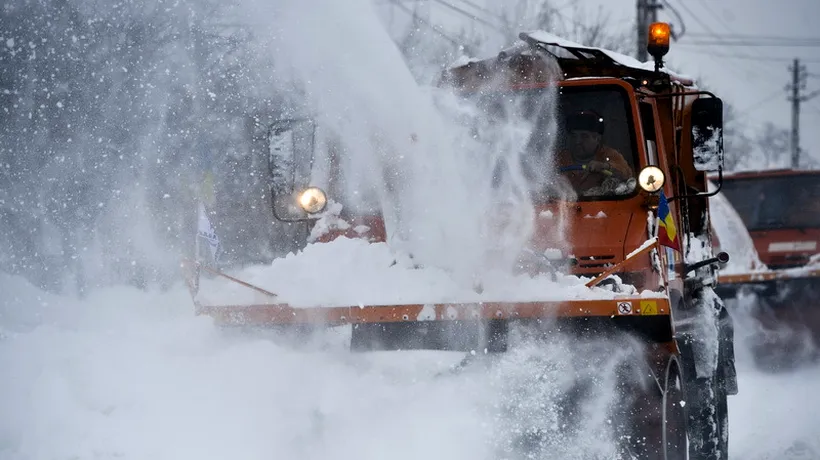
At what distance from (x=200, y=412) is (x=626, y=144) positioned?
2882 mm

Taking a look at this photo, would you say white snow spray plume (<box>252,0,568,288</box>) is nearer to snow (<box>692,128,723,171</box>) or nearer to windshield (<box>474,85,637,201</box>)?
windshield (<box>474,85,637,201</box>)

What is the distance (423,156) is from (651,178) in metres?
1.29

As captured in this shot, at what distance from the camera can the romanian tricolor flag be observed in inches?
218

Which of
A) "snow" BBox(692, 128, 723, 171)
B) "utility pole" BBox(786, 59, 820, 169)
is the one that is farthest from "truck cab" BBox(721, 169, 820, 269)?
"utility pole" BBox(786, 59, 820, 169)

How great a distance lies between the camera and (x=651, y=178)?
527cm

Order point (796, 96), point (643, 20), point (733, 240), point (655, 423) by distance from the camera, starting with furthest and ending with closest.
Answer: point (796, 96)
point (643, 20)
point (733, 240)
point (655, 423)

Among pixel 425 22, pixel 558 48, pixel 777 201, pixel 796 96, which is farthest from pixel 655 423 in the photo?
pixel 796 96

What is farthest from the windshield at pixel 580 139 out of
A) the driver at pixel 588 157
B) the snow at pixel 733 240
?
the snow at pixel 733 240

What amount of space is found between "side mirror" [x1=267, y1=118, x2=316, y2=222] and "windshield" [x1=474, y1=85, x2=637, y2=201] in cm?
115

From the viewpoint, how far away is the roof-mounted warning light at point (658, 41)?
21.0ft

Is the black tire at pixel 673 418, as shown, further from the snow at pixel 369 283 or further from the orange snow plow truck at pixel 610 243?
the snow at pixel 369 283

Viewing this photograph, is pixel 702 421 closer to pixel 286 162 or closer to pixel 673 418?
pixel 673 418

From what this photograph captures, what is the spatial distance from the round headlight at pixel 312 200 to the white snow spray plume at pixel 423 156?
0.32m

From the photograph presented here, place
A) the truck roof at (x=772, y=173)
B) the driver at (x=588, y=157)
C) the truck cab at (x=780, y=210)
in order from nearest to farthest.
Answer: the driver at (x=588, y=157) < the truck cab at (x=780, y=210) < the truck roof at (x=772, y=173)
